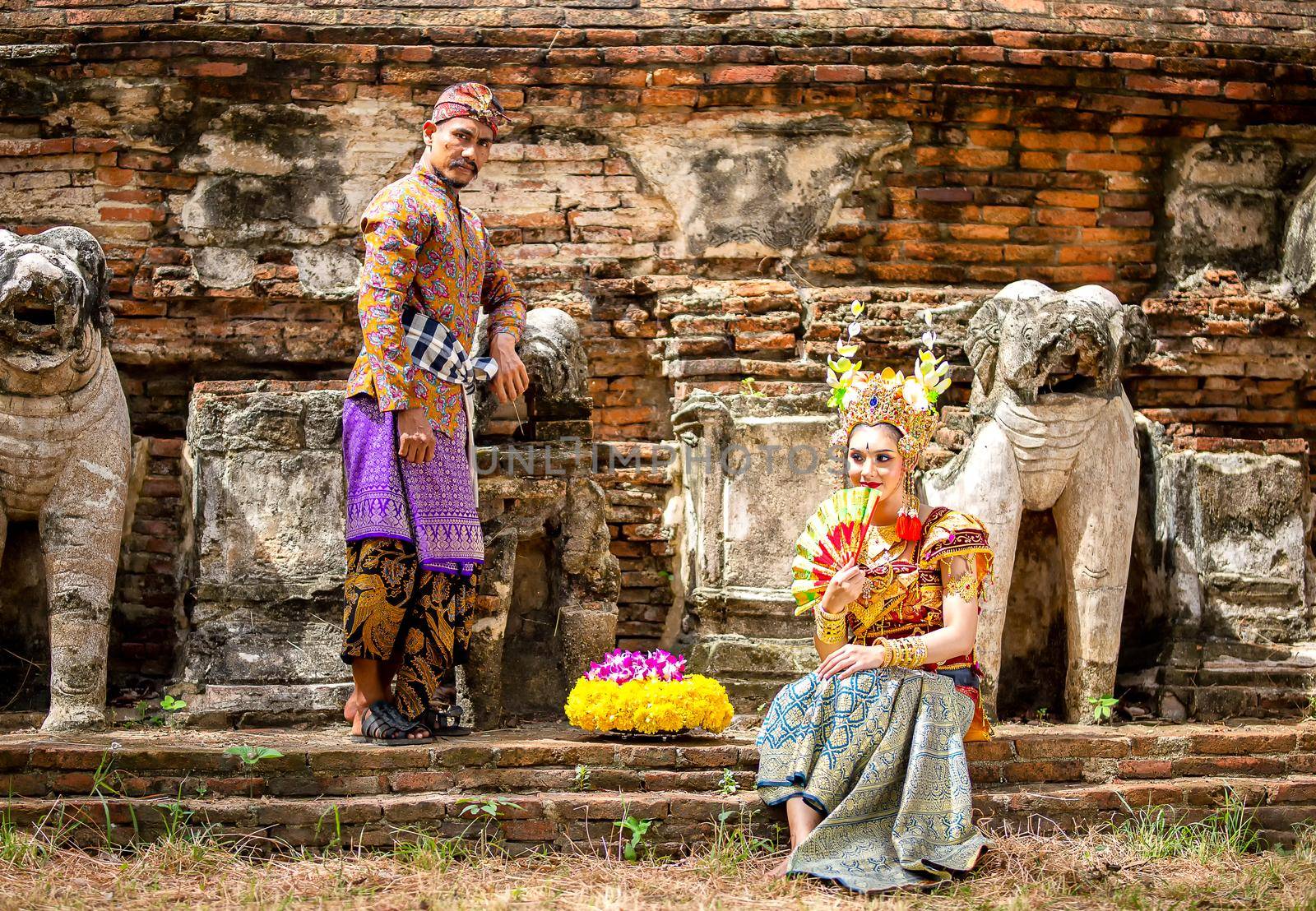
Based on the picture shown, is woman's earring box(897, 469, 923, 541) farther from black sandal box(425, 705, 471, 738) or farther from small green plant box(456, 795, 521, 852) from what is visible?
black sandal box(425, 705, 471, 738)

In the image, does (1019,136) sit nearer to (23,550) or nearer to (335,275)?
(335,275)

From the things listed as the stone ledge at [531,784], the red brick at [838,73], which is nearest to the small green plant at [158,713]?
the stone ledge at [531,784]

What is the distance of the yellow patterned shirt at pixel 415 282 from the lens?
4754 mm

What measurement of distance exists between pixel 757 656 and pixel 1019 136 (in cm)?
300

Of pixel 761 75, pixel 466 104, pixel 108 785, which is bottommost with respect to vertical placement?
pixel 108 785

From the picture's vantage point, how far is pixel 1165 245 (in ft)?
23.3

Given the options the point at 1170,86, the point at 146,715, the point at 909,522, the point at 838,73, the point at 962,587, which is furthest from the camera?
the point at 1170,86

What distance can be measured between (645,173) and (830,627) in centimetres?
319

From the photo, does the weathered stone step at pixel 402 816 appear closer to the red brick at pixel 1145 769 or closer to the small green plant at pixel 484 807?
the small green plant at pixel 484 807

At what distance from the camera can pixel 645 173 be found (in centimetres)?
694

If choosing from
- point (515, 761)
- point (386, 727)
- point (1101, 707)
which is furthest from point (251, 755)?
point (1101, 707)

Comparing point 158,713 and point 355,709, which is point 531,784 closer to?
point 355,709

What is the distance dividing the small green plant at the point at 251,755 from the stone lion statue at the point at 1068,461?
2.69 m

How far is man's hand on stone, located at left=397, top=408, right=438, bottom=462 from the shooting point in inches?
188
